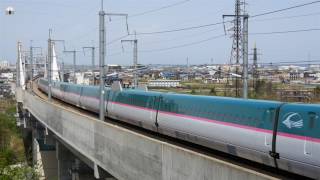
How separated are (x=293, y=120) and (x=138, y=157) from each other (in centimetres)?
655

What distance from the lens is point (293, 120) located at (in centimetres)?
1452

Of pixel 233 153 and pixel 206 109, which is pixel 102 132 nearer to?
pixel 206 109

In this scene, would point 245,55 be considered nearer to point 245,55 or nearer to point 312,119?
point 245,55

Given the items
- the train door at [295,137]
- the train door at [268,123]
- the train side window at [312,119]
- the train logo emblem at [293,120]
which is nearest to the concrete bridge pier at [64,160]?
the train door at [268,123]

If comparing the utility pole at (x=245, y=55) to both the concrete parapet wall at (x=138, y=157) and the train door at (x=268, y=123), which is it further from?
the train door at (x=268, y=123)

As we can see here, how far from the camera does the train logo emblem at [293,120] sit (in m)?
14.2

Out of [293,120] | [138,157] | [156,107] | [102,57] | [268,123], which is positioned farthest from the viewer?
[102,57]

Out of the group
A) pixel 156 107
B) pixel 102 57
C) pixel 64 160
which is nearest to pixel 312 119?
pixel 156 107

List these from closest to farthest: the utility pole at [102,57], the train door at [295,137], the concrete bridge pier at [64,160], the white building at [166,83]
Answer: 1. the train door at [295,137]
2. the utility pole at [102,57]
3. the white building at [166,83]
4. the concrete bridge pier at [64,160]

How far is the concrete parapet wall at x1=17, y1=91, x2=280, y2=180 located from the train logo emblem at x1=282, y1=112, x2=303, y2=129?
7.65 feet

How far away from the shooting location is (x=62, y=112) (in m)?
36.8

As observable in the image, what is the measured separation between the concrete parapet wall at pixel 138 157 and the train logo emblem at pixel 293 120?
233 centimetres

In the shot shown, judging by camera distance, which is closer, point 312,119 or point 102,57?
point 312,119

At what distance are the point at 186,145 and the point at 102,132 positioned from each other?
3.97 metres
